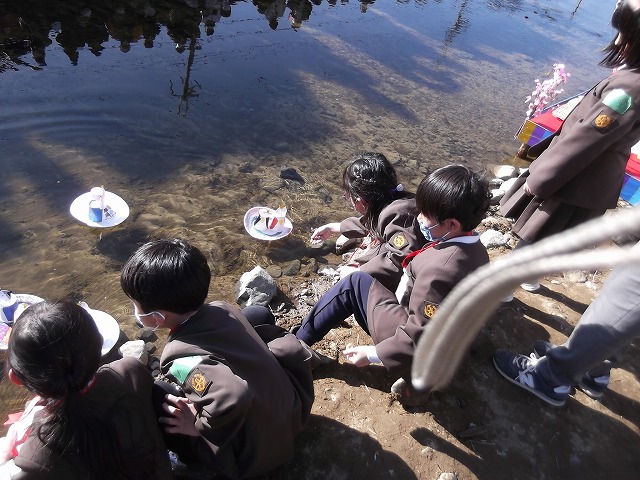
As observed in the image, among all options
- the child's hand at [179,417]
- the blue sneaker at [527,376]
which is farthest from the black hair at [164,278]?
the blue sneaker at [527,376]

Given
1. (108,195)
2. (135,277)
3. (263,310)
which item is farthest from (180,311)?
(108,195)

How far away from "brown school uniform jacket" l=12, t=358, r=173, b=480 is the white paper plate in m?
2.50

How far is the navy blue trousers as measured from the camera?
259 cm

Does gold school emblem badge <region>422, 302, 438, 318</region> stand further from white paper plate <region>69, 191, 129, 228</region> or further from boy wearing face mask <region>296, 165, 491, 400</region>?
white paper plate <region>69, 191, 129, 228</region>

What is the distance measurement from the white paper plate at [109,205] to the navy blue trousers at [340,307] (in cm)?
223

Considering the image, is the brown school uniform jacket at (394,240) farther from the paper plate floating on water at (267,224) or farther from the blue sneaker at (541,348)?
the paper plate floating on water at (267,224)

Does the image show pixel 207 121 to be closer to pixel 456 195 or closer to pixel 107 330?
pixel 107 330

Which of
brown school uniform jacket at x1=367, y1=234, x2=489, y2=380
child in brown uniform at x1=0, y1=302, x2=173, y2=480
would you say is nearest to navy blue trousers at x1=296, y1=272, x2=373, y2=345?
brown school uniform jacket at x1=367, y1=234, x2=489, y2=380

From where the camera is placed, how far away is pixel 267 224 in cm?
426

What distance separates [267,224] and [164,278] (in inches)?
98.7

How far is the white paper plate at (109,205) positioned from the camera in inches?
153

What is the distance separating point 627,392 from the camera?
278 cm

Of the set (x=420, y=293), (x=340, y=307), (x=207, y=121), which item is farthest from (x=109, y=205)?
(x=420, y=293)

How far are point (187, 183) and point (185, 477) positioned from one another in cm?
349
